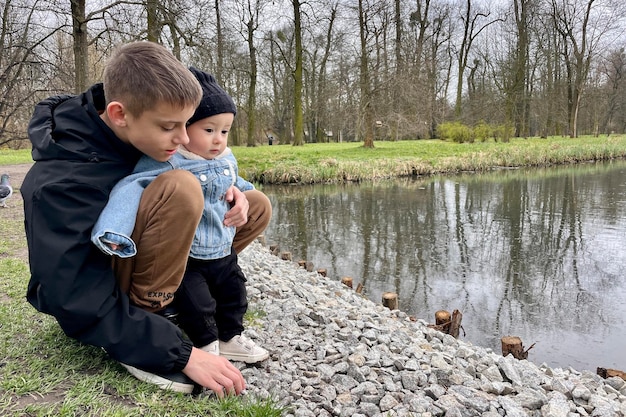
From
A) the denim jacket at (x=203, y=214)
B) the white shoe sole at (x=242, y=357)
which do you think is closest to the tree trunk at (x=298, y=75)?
the denim jacket at (x=203, y=214)

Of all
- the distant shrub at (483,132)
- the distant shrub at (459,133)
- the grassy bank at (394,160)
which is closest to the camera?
the grassy bank at (394,160)

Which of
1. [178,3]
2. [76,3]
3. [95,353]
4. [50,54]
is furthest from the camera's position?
[178,3]

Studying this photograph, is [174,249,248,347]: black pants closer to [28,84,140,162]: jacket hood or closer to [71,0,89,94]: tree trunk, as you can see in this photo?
[28,84,140,162]: jacket hood

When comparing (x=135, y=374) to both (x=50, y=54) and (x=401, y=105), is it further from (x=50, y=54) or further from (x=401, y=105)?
(x=401, y=105)

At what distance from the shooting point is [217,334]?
216 centimetres

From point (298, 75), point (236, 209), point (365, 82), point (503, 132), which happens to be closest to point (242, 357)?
point (236, 209)

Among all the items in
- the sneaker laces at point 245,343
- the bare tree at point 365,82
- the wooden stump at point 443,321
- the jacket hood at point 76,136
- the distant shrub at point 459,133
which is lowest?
the wooden stump at point 443,321

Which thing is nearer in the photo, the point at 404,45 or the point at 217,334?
the point at 217,334

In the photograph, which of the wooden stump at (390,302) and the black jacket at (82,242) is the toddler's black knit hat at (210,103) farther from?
the wooden stump at (390,302)

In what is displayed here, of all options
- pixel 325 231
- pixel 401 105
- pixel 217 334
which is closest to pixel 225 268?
pixel 217 334

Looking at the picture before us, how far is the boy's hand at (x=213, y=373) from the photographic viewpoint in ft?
6.20

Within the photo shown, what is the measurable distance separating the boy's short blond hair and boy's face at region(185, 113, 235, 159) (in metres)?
0.20

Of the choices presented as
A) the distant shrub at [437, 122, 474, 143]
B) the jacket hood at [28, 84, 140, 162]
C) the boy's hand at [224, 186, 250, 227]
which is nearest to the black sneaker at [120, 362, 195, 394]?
the boy's hand at [224, 186, 250, 227]

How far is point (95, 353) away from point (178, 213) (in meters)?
0.82
